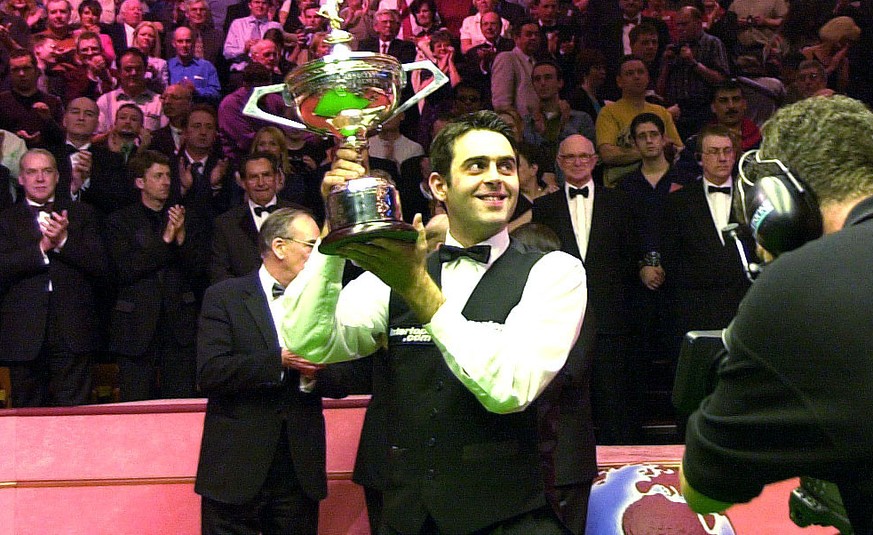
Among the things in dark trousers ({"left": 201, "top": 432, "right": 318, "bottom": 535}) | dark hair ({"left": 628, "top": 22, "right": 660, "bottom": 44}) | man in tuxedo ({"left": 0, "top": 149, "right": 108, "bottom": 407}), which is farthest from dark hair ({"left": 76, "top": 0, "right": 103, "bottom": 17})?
dark trousers ({"left": 201, "top": 432, "right": 318, "bottom": 535})

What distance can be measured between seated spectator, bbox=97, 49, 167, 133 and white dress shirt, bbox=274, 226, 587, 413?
5284 mm

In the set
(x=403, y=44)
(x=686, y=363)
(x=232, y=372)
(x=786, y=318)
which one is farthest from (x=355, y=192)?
(x=403, y=44)

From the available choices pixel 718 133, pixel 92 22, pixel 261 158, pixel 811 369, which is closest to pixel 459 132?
pixel 811 369

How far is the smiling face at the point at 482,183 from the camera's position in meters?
2.79

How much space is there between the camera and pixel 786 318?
156 cm

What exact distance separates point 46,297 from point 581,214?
3006 millimetres

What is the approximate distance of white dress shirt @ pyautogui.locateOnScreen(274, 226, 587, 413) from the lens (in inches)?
97.3

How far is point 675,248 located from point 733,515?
2216mm

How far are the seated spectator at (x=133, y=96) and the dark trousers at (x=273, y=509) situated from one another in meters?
4.19

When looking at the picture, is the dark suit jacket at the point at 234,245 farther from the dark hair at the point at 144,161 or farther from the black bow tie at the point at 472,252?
the black bow tie at the point at 472,252

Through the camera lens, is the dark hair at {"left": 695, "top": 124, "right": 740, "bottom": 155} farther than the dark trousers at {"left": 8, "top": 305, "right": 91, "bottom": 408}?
Yes

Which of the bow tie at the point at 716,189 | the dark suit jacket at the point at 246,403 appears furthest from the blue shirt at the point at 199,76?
the dark suit jacket at the point at 246,403

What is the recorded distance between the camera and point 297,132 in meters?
7.42

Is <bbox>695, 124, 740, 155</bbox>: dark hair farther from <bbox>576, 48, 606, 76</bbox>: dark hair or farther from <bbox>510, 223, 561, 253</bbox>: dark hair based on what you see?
<bbox>510, 223, 561, 253</bbox>: dark hair
